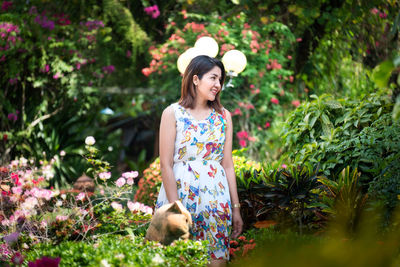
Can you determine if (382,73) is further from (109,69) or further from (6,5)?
(6,5)

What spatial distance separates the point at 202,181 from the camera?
2898 mm

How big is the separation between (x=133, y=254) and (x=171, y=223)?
10.6 inches

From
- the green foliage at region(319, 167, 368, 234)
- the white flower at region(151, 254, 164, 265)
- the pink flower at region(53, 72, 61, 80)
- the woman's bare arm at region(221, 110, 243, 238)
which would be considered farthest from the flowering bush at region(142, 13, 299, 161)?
the white flower at region(151, 254, 164, 265)

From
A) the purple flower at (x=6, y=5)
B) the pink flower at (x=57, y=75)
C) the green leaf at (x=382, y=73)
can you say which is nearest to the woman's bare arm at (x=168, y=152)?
the green leaf at (x=382, y=73)

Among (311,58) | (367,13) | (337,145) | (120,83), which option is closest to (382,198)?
(337,145)

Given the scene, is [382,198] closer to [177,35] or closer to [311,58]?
[177,35]

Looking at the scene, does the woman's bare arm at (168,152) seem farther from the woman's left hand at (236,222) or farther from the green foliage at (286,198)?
the green foliage at (286,198)

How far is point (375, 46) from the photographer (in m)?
7.94

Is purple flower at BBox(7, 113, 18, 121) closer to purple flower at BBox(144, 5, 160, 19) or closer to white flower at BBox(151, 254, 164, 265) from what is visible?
purple flower at BBox(144, 5, 160, 19)

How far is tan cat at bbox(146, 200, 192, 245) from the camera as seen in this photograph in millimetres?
2334

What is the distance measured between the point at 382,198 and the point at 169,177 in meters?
1.50

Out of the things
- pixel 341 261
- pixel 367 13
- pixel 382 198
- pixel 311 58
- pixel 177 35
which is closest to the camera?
pixel 341 261

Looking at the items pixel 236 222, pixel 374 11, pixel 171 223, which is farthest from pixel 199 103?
pixel 374 11

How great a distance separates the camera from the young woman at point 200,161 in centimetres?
287
